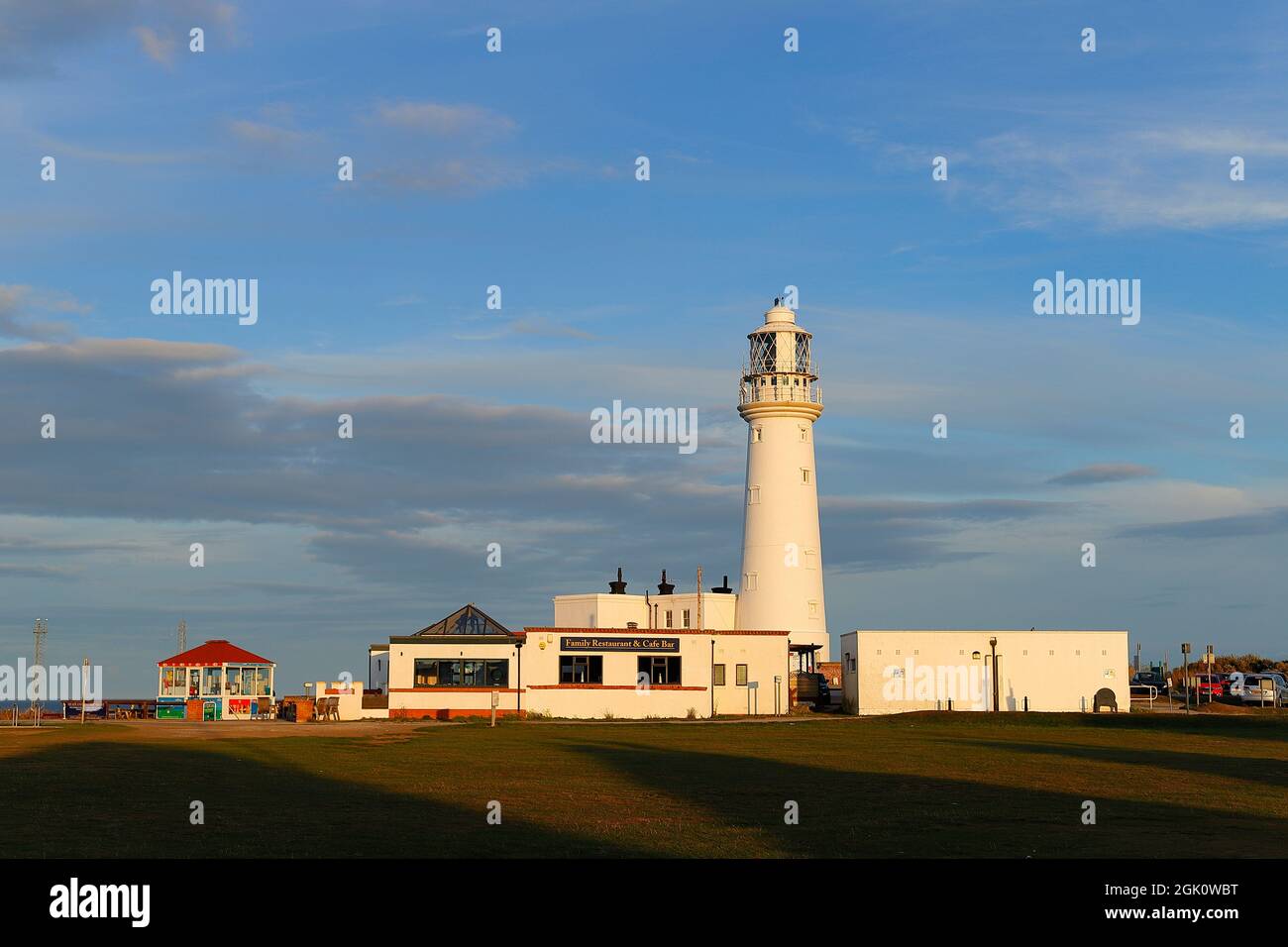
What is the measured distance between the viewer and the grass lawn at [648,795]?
18.3m

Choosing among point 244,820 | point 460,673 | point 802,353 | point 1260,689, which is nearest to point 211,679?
point 460,673

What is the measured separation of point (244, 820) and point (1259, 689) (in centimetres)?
7189

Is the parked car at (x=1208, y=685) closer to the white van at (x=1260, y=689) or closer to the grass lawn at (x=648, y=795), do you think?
the white van at (x=1260, y=689)

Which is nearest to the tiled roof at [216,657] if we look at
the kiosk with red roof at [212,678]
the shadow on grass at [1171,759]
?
the kiosk with red roof at [212,678]

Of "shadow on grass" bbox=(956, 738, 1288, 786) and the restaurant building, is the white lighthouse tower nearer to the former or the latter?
the restaurant building

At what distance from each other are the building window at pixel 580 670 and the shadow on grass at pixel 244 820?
36.1m

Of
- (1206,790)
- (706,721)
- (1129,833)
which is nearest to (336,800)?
(1129,833)

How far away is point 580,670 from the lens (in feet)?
223

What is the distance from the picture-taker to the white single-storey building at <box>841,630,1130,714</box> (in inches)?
2729
